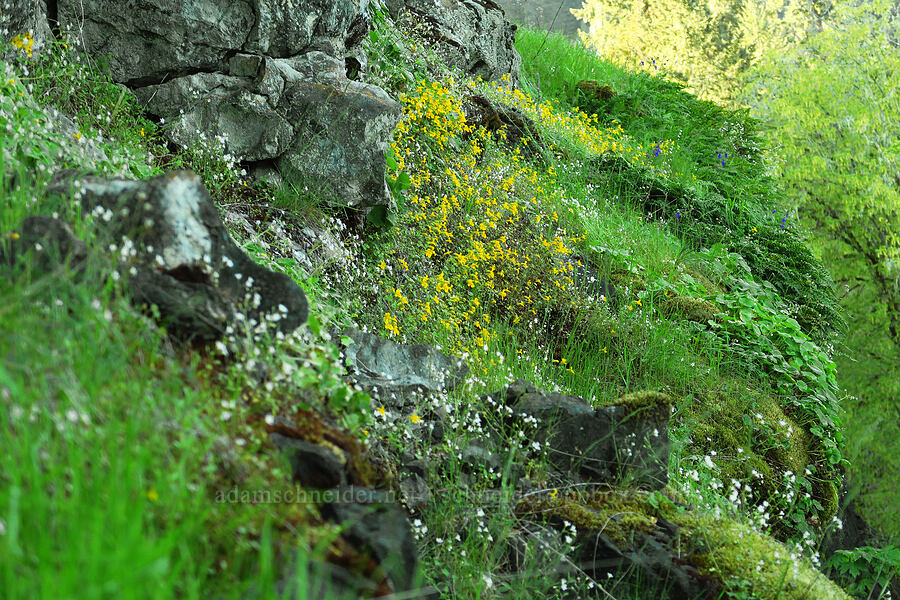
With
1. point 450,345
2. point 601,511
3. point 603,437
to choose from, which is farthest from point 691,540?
point 450,345

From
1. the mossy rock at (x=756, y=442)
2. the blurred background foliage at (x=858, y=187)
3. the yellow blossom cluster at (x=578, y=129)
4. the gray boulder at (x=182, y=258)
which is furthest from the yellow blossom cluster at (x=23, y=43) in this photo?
the blurred background foliage at (x=858, y=187)

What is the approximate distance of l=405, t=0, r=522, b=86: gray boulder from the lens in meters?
9.63

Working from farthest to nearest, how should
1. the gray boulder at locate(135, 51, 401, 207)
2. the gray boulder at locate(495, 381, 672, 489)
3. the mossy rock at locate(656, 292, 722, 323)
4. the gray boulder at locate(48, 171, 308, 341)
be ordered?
the mossy rock at locate(656, 292, 722, 323) < the gray boulder at locate(135, 51, 401, 207) < the gray boulder at locate(495, 381, 672, 489) < the gray boulder at locate(48, 171, 308, 341)

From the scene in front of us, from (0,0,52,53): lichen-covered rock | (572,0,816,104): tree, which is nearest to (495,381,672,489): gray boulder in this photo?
(0,0,52,53): lichen-covered rock

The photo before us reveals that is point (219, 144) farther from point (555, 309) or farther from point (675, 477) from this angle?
point (675, 477)

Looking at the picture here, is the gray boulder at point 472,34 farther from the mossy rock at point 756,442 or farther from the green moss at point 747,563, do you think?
the green moss at point 747,563

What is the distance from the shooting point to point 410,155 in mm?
6562

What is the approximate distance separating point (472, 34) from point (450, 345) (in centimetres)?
726

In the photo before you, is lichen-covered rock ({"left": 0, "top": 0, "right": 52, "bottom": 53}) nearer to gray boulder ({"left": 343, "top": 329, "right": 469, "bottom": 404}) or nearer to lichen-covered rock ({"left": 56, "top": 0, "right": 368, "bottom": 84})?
lichen-covered rock ({"left": 56, "top": 0, "right": 368, "bottom": 84})

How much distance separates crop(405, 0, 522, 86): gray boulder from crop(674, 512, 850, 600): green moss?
807cm

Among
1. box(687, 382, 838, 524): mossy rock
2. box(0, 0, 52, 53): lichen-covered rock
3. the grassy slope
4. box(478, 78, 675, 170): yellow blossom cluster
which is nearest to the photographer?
the grassy slope

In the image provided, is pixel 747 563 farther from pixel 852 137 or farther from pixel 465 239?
pixel 852 137

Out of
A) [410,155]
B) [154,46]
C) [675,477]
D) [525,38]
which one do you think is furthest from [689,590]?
[525,38]

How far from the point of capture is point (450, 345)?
16.4 feet
